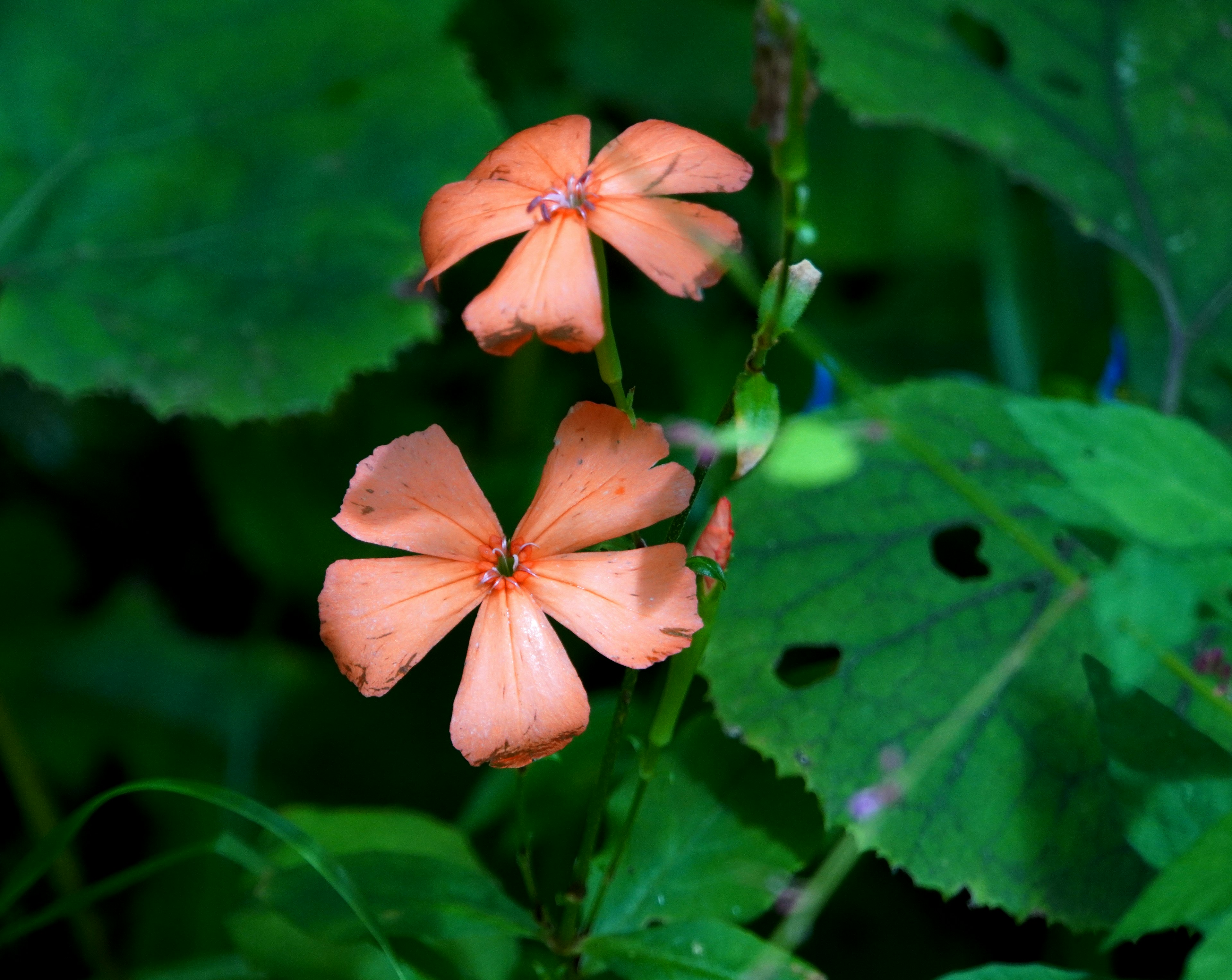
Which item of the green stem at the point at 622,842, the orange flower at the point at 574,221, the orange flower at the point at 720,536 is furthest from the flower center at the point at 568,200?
the green stem at the point at 622,842

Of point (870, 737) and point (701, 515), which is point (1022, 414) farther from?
point (701, 515)

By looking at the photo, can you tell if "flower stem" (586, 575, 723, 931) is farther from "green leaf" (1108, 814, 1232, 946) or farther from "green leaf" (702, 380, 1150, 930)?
"green leaf" (1108, 814, 1232, 946)

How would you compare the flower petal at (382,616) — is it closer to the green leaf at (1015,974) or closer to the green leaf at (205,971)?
the green leaf at (1015,974)

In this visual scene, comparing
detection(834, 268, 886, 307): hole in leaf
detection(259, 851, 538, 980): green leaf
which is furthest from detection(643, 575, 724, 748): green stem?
detection(834, 268, 886, 307): hole in leaf

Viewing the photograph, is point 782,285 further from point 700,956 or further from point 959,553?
point 959,553

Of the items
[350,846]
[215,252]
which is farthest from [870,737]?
[215,252]

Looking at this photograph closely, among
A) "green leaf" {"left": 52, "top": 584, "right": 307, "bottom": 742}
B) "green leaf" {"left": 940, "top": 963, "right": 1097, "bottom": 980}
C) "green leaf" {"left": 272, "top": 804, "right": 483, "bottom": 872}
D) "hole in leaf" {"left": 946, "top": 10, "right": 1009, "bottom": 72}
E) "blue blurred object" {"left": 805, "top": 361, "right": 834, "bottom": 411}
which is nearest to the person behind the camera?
"green leaf" {"left": 940, "top": 963, "right": 1097, "bottom": 980}

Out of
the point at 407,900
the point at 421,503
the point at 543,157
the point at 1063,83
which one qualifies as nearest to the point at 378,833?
the point at 407,900
